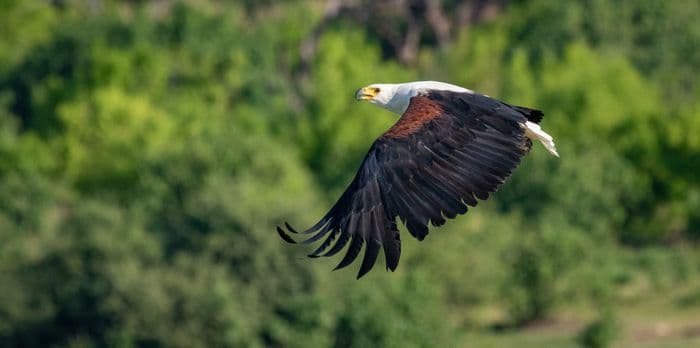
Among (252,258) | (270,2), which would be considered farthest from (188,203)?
(270,2)

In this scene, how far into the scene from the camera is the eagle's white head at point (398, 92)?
2240 cm

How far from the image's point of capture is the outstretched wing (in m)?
20.9

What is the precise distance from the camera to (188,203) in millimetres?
58125

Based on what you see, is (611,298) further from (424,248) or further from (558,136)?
(558,136)

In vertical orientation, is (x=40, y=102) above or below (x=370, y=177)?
above

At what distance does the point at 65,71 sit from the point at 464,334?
36.5 m

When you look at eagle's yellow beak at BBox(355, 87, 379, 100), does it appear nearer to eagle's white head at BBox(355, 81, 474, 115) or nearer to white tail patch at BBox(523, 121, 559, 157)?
eagle's white head at BBox(355, 81, 474, 115)

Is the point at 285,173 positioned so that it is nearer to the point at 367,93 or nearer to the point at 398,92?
the point at 367,93

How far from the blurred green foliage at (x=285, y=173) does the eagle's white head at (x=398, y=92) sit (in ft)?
82.4

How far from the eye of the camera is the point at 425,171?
840 inches

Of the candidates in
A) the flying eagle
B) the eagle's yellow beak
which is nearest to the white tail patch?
the flying eagle

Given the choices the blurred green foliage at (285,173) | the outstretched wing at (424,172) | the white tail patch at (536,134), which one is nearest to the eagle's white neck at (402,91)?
the outstretched wing at (424,172)

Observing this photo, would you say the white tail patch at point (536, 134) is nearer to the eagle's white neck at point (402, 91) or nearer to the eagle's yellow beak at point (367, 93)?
the eagle's white neck at point (402, 91)

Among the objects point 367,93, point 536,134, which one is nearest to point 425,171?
point 536,134
